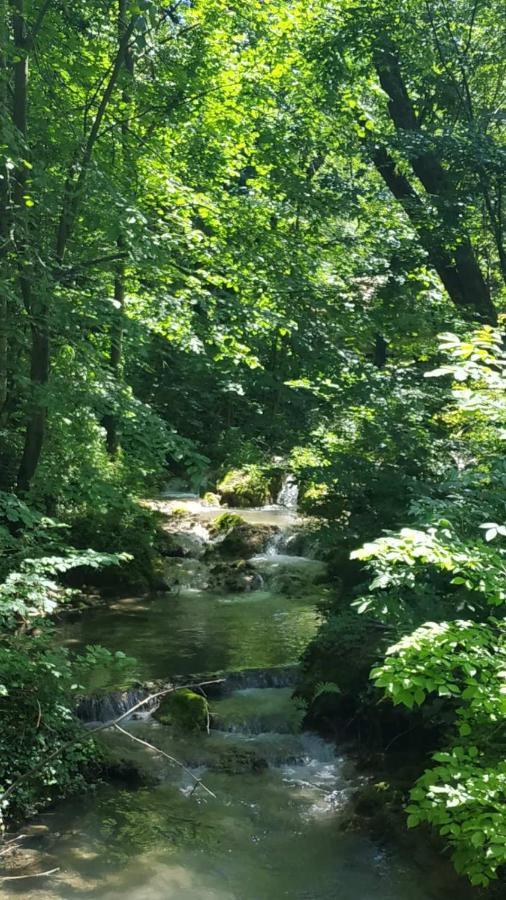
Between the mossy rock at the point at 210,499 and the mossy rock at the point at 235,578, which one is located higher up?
the mossy rock at the point at 210,499

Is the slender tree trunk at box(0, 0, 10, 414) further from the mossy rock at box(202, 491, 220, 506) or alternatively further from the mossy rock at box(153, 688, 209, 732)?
the mossy rock at box(202, 491, 220, 506)

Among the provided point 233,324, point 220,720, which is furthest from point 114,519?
point 220,720

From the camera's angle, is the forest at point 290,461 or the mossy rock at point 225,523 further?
the mossy rock at point 225,523

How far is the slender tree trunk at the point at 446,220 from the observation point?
989cm

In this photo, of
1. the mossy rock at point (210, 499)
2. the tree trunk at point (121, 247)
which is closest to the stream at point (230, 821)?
the tree trunk at point (121, 247)

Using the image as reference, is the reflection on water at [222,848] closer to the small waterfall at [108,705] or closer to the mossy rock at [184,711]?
the mossy rock at [184,711]

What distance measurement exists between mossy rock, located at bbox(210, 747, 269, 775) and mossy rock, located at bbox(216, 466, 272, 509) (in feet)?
35.5

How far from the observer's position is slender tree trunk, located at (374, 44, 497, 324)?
9.89m

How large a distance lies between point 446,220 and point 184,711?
7.12m

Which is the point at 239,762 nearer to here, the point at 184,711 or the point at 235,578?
the point at 184,711

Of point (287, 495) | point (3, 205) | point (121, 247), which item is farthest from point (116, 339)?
point (287, 495)

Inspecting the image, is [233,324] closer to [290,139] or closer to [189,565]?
[290,139]

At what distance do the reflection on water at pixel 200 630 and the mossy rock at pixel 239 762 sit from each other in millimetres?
1810

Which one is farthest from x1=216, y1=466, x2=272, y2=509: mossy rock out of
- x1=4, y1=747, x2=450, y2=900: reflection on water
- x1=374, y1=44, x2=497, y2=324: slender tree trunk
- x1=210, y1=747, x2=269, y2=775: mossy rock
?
x1=4, y1=747, x2=450, y2=900: reflection on water
